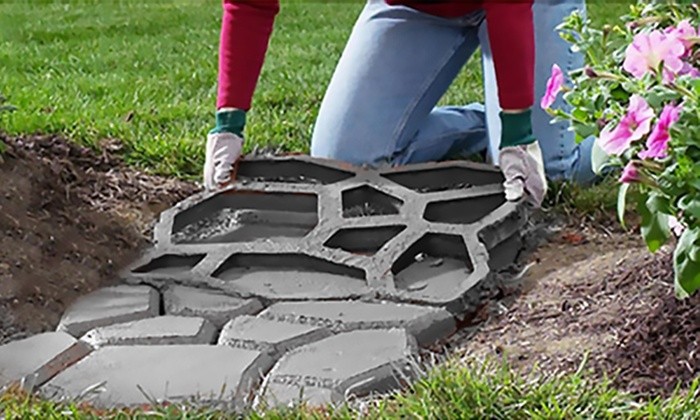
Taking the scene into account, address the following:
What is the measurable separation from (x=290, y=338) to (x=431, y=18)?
1679mm

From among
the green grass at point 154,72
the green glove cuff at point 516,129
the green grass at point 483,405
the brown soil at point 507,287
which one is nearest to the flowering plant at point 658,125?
the green grass at point 483,405

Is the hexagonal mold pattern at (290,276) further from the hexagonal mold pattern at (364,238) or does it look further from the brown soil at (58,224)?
the brown soil at (58,224)

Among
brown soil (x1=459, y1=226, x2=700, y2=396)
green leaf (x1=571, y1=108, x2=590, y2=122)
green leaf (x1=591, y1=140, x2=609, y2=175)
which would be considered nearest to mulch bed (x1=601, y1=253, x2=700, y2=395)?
brown soil (x1=459, y1=226, x2=700, y2=396)

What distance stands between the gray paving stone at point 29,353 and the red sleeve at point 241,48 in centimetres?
114

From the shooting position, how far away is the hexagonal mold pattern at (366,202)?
3.19m

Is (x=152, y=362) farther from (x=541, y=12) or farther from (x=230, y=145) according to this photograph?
(x=541, y=12)

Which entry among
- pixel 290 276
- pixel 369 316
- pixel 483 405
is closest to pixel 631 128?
pixel 483 405

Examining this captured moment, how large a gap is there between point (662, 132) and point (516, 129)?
4.86 feet

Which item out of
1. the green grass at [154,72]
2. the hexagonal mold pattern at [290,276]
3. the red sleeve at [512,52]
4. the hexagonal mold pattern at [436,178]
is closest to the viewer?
the hexagonal mold pattern at [290,276]

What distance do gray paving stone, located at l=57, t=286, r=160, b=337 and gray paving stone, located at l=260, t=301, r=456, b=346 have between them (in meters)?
0.28

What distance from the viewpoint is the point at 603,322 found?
238 cm

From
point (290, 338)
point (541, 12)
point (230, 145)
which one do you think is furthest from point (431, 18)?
point (290, 338)

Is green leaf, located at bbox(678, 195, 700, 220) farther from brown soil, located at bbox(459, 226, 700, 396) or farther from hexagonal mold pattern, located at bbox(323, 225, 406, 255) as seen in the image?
hexagonal mold pattern, located at bbox(323, 225, 406, 255)

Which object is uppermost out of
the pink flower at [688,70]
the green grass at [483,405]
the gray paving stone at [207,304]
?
the pink flower at [688,70]
